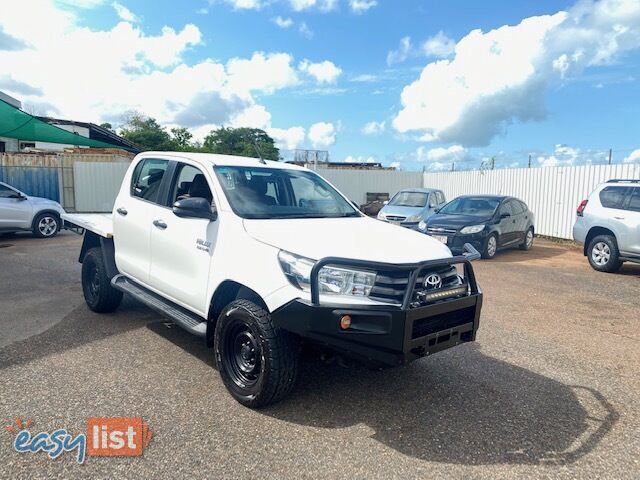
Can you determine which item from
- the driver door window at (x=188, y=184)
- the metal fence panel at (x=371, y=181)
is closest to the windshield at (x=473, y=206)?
the driver door window at (x=188, y=184)

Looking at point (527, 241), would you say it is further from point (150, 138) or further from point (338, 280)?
point (150, 138)

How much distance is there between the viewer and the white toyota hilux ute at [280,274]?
10.2 feet

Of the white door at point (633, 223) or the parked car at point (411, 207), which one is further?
the parked car at point (411, 207)

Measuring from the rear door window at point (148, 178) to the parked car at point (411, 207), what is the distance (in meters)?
9.21

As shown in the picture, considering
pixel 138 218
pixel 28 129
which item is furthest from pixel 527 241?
pixel 28 129

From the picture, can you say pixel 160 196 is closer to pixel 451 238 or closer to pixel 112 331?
pixel 112 331

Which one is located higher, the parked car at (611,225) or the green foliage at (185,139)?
the green foliage at (185,139)

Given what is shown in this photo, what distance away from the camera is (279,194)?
14.8 ft

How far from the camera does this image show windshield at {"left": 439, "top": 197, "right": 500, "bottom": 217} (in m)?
11.8

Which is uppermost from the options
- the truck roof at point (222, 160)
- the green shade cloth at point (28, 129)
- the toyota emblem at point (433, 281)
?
the green shade cloth at point (28, 129)

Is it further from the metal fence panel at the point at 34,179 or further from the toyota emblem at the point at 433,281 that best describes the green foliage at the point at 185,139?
the toyota emblem at the point at 433,281

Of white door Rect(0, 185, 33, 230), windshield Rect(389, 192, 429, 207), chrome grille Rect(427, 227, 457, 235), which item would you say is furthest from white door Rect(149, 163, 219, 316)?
windshield Rect(389, 192, 429, 207)

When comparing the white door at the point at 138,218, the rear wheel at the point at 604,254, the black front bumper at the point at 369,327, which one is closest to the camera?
the black front bumper at the point at 369,327

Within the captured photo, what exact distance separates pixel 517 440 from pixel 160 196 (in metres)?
3.72
